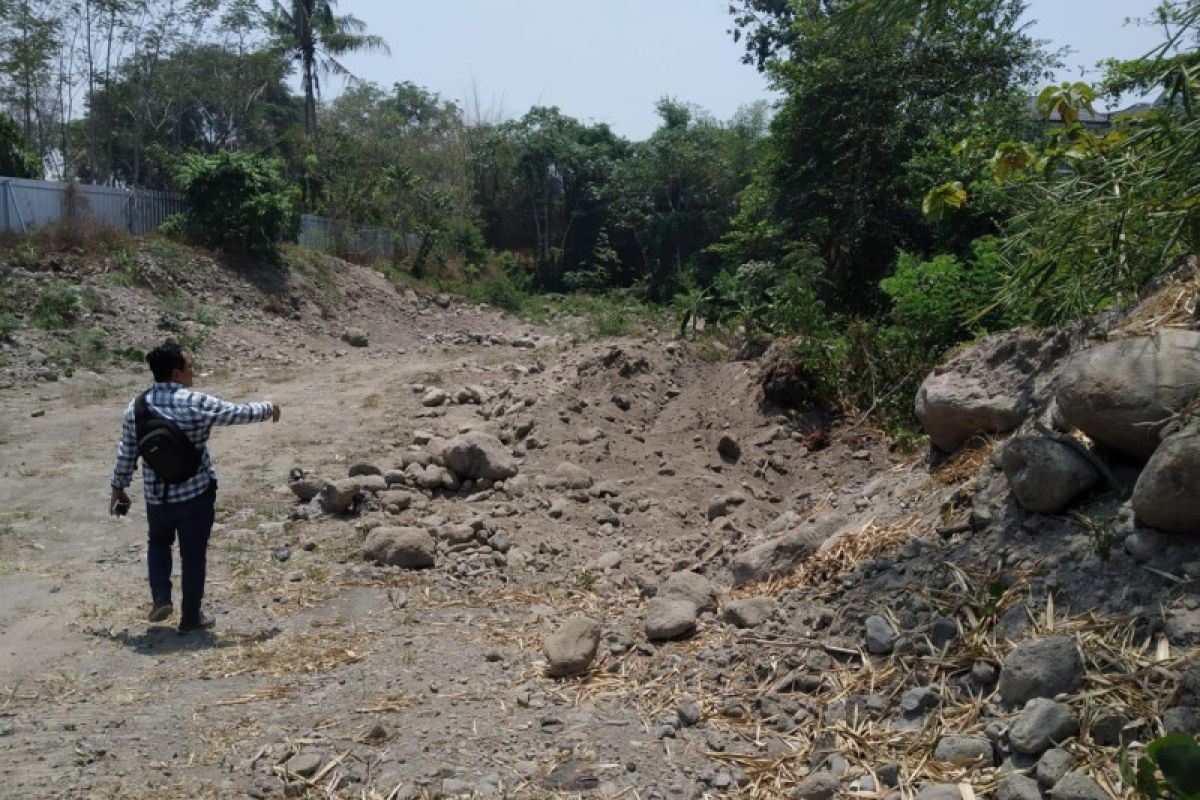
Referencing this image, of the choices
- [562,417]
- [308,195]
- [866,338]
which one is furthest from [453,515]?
[308,195]

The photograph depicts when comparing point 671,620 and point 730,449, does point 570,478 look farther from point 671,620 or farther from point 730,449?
point 671,620

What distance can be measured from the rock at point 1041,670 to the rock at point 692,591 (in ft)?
5.20

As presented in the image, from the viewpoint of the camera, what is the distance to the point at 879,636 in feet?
12.3

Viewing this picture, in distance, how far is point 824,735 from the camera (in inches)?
136

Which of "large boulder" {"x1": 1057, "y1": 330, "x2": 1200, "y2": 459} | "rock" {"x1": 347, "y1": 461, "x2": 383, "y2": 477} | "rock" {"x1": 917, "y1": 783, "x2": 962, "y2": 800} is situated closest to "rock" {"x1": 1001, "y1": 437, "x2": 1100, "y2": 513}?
"large boulder" {"x1": 1057, "y1": 330, "x2": 1200, "y2": 459}

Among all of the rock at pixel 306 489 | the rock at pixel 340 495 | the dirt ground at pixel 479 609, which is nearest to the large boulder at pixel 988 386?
the dirt ground at pixel 479 609

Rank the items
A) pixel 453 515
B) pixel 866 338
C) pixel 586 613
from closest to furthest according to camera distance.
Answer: pixel 586 613
pixel 453 515
pixel 866 338

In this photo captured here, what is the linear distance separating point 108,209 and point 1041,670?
20260 millimetres

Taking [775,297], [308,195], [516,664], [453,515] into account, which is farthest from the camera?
[308,195]

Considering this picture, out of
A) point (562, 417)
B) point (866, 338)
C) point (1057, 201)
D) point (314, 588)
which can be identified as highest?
point (1057, 201)

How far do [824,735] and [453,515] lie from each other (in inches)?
152

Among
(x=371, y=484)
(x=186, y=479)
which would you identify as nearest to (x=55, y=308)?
(x=371, y=484)

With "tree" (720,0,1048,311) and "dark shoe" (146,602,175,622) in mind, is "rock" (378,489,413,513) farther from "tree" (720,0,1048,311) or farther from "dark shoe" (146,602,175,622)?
"tree" (720,0,1048,311)

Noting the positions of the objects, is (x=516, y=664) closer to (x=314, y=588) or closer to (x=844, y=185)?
(x=314, y=588)
